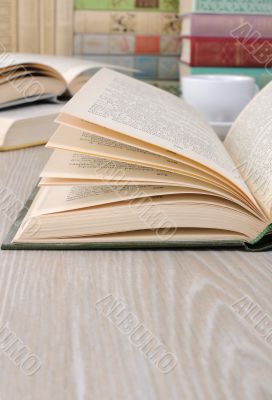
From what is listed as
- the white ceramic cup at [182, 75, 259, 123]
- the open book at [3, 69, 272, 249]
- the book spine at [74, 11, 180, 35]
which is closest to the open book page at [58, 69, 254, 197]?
the open book at [3, 69, 272, 249]

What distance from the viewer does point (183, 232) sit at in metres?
0.59

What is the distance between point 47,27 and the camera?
5.99 feet

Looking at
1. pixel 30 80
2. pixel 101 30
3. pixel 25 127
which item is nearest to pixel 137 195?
pixel 25 127

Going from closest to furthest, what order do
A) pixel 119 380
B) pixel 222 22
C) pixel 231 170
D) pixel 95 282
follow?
pixel 119 380
pixel 95 282
pixel 231 170
pixel 222 22

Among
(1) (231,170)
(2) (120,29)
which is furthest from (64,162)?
(2) (120,29)

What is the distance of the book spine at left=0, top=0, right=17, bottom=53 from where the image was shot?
182cm

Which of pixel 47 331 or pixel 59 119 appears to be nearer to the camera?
pixel 47 331

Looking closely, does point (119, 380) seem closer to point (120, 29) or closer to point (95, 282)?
point (95, 282)

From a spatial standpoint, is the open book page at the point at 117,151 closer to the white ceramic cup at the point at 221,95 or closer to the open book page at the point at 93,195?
the open book page at the point at 93,195

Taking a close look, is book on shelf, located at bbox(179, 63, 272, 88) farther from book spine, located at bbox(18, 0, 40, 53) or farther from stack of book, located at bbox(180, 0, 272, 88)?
book spine, located at bbox(18, 0, 40, 53)

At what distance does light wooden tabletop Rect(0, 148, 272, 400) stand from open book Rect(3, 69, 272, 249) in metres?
0.02

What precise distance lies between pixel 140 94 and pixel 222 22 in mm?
820

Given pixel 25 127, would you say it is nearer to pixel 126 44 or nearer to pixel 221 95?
pixel 221 95

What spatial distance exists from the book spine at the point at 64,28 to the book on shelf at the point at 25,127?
70cm
